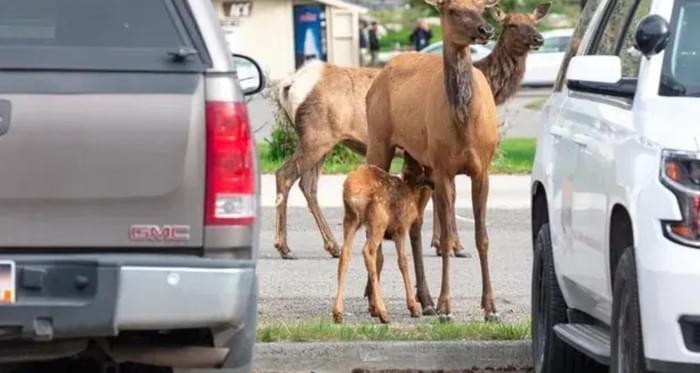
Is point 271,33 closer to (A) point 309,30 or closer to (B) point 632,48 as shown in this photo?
(A) point 309,30

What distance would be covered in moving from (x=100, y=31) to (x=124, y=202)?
0.81 m

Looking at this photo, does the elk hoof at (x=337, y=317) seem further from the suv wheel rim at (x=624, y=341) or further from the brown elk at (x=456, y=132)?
the suv wheel rim at (x=624, y=341)

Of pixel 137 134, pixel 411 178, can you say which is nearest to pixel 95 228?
pixel 137 134

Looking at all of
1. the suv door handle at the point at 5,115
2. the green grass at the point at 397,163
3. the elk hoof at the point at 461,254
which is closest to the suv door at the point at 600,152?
the suv door handle at the point at 5,115

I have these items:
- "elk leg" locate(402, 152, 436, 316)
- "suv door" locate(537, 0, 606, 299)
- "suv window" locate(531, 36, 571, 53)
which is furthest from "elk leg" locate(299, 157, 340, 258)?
"suv window" locate(531, 36, 571, 53)

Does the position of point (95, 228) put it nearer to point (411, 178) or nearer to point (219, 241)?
point (219, 241)

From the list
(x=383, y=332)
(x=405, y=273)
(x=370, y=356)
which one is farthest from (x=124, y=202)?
(x=405, y=273)

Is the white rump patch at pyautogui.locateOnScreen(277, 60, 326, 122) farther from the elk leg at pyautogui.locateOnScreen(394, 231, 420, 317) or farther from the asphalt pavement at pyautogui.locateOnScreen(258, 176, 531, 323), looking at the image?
the elk leg at pyautogui.locateOnScreen(394, 231, 420, 317)

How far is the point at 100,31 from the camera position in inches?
280

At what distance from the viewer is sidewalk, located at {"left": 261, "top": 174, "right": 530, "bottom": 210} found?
19.0 m

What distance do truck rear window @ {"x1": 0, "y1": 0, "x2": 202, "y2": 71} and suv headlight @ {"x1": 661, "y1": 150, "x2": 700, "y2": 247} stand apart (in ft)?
6.02

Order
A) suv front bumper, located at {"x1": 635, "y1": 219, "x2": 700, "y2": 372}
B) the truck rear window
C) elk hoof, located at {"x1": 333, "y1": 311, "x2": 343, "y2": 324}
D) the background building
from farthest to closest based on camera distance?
the background building
elk hoof, located at {"x1": 333, "y1": 311, "x2": 343, "y2": 324}
the truck rear window
suv front bumper, located at {"x1": 635, "y1": 219, "x2": 700, "y2": 372}

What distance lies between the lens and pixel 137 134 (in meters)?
6.70

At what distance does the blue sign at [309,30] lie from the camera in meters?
46.6
